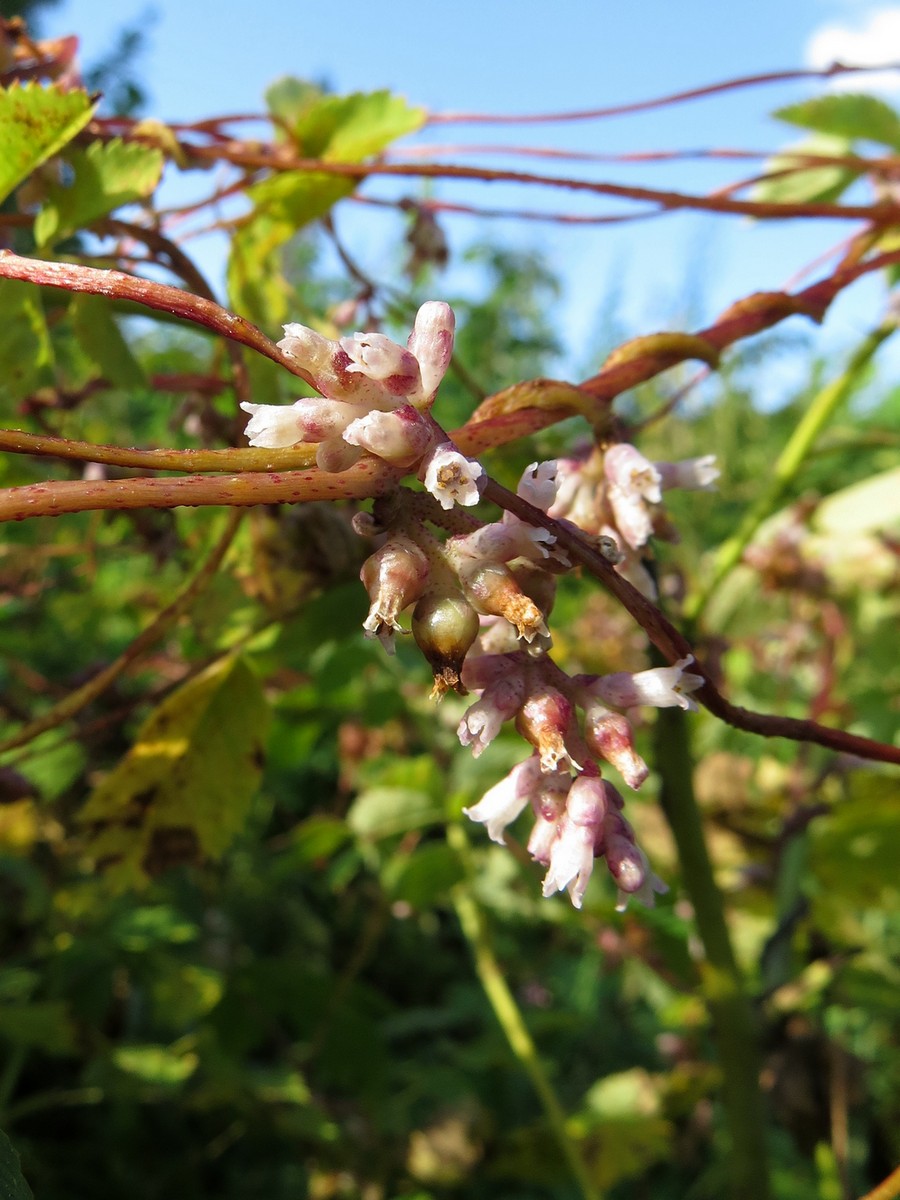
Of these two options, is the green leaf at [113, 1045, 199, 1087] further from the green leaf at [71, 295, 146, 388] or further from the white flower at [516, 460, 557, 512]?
the white flower at [516, 460, 557, 512]

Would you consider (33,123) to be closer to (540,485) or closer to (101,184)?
(101,184)

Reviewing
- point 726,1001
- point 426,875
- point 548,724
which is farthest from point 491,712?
point 426,875

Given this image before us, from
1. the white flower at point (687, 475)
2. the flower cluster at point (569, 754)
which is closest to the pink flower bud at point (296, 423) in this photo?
the flower cluster at point (569, 754)

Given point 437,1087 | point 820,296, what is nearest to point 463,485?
point 820,296

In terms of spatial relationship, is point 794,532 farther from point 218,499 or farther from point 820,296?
point 218,499

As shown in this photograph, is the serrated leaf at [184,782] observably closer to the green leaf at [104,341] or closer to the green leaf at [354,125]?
the green leaf at [104,341]

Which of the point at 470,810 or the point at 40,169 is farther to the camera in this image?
the point at 40,169
